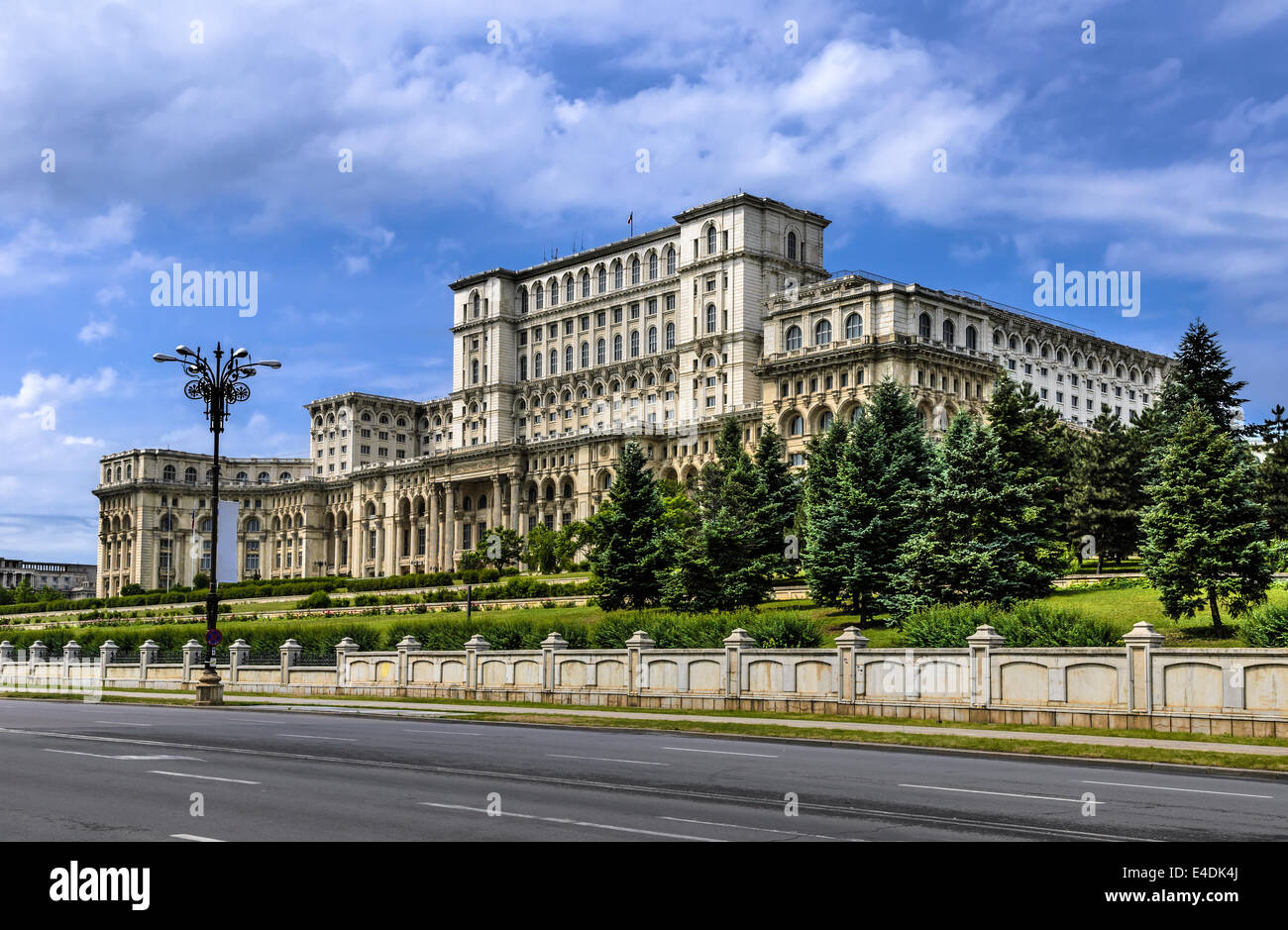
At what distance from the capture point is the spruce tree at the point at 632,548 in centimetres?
6556

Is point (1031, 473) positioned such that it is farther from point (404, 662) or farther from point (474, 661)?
point (404, 662)

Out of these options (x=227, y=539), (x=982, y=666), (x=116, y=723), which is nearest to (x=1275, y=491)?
(x=982, y=666)

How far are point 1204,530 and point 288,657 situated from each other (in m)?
34.0

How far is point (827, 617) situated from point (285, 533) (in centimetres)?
14179

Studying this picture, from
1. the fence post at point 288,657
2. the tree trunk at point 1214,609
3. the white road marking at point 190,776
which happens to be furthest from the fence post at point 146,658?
the tree trunk at point 1214,609

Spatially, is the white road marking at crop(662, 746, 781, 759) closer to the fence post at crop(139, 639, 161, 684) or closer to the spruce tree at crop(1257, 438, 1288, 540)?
the fence post at crop(139, 639, 161, 684)

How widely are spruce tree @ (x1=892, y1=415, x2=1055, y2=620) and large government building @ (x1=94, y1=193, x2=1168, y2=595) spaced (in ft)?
158

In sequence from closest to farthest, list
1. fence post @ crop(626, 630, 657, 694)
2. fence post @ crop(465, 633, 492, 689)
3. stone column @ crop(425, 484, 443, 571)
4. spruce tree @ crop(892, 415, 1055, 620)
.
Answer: fence post @ crop(626, 630, 657, 694)
fence post @ crop(465, 633, 492, 689)
spruce tree @ crop(892, 415, 1055, 620)
stone column @ crop(425, 484, 443, 571)

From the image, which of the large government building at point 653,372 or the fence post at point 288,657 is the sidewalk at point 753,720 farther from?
the large government building at point 653,372

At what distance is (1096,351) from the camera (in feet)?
434

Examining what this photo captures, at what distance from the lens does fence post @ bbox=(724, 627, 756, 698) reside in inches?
1348

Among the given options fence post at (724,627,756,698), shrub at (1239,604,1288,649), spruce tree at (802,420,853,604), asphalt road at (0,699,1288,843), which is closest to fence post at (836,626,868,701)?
fence post at (724,627,756,698)

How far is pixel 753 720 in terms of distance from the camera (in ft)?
98.1

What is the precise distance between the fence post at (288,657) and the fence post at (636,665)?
17247mm
